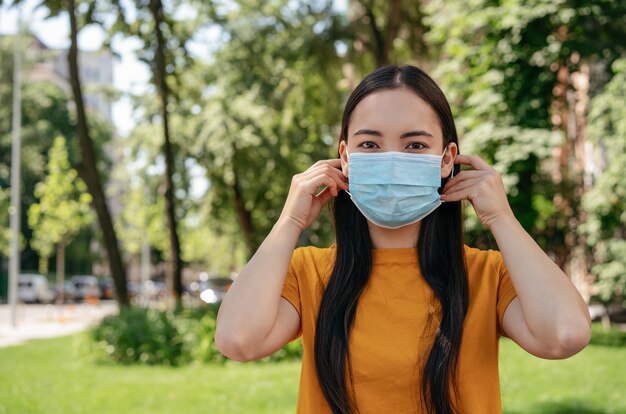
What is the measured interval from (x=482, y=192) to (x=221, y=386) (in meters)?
8.69

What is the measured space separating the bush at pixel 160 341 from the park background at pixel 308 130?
0.03 m

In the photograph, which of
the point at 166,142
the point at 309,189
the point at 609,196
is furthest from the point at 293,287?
the point at 166,142

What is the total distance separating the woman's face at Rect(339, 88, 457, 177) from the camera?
2.21m

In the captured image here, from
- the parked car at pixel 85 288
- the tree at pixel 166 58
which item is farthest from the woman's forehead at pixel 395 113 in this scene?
the parked car at pixel 85 288

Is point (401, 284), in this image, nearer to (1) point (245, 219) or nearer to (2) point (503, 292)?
(2) point (503, 292)

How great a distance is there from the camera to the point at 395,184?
2215mm

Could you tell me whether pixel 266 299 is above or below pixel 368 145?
below

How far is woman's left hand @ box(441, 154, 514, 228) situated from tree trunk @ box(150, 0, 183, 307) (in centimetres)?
1459

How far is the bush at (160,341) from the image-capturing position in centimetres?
1379

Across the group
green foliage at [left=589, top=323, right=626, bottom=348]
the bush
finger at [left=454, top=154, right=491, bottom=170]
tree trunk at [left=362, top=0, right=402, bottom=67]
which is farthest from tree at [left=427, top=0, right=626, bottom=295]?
finger at [left=454, top=154, right=491, bottom=170]

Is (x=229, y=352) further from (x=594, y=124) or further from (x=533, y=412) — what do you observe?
(x=594, y=124)

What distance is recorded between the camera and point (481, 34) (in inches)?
599

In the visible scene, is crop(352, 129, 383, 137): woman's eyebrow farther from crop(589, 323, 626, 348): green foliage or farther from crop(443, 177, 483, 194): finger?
crop(589, 323, 626, 348): green foliage

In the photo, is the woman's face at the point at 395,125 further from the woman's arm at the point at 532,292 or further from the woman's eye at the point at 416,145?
the woman's arm at the point at 532,292
